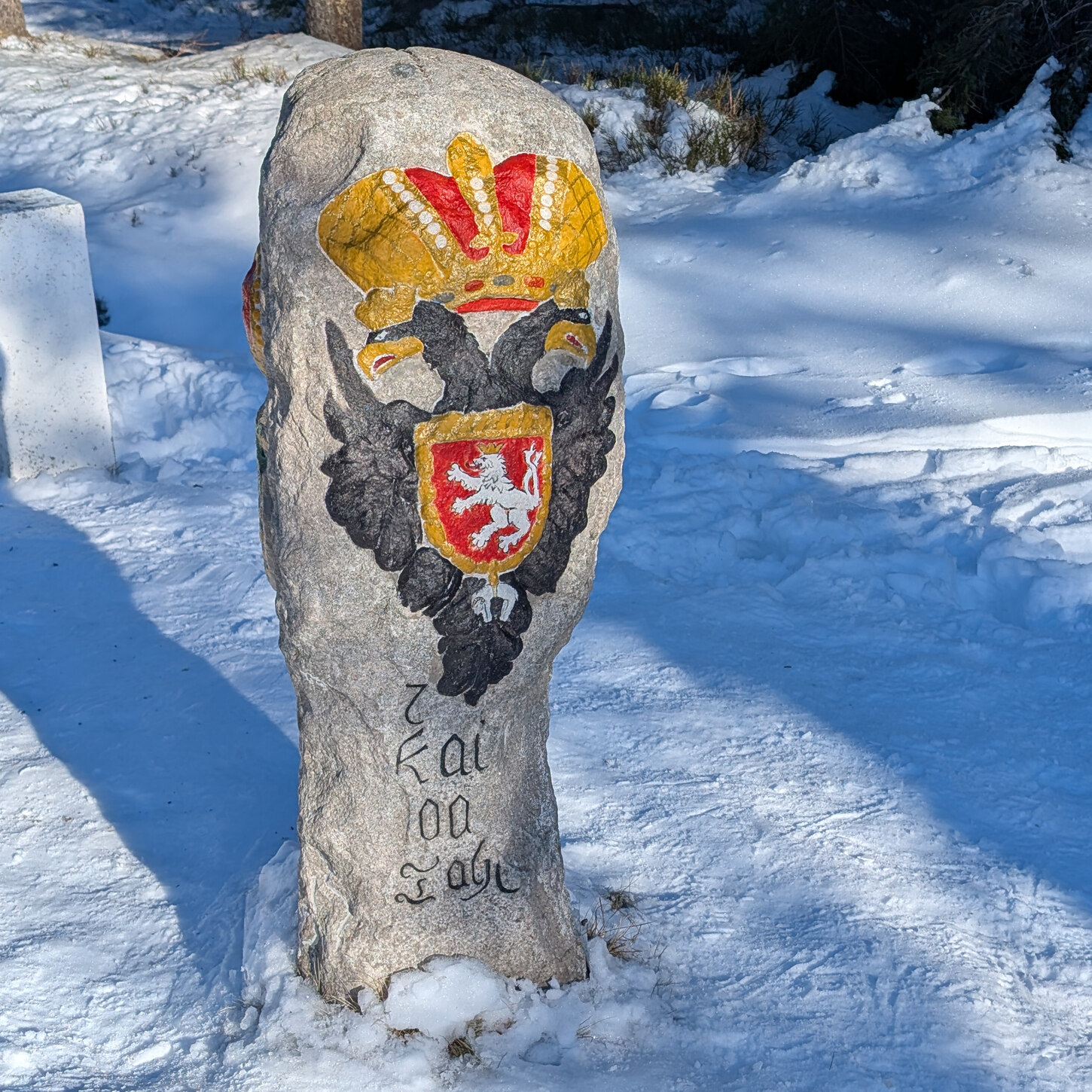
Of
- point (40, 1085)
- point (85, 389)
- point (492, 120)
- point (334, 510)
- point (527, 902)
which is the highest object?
point (492, 120)

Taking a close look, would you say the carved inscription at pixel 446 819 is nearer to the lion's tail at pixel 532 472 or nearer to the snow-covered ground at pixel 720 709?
the snow-covered ground at pixel 720 709

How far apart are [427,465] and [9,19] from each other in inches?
417

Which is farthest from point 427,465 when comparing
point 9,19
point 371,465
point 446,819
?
point 9,19

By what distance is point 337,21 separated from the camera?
33.6 feet

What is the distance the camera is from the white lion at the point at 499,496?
2164 mm

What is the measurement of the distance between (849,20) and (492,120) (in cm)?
738

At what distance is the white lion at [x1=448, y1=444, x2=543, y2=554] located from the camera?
85.2 inches

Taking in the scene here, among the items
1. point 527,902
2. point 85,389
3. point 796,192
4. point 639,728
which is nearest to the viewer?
point 527,902

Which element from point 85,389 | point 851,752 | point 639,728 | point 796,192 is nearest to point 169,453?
point 85,389

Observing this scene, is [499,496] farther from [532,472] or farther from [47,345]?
[47,345]

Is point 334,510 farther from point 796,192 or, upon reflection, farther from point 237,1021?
point 796,192

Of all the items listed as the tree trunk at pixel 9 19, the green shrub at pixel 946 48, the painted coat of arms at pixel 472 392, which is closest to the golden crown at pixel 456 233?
the painted coat of arms at pixel 472 392

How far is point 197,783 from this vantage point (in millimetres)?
3305

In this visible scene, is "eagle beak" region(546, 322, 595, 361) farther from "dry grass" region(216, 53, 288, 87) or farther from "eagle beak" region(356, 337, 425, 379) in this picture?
"dry grass" region(216, 53, 288, 87)
